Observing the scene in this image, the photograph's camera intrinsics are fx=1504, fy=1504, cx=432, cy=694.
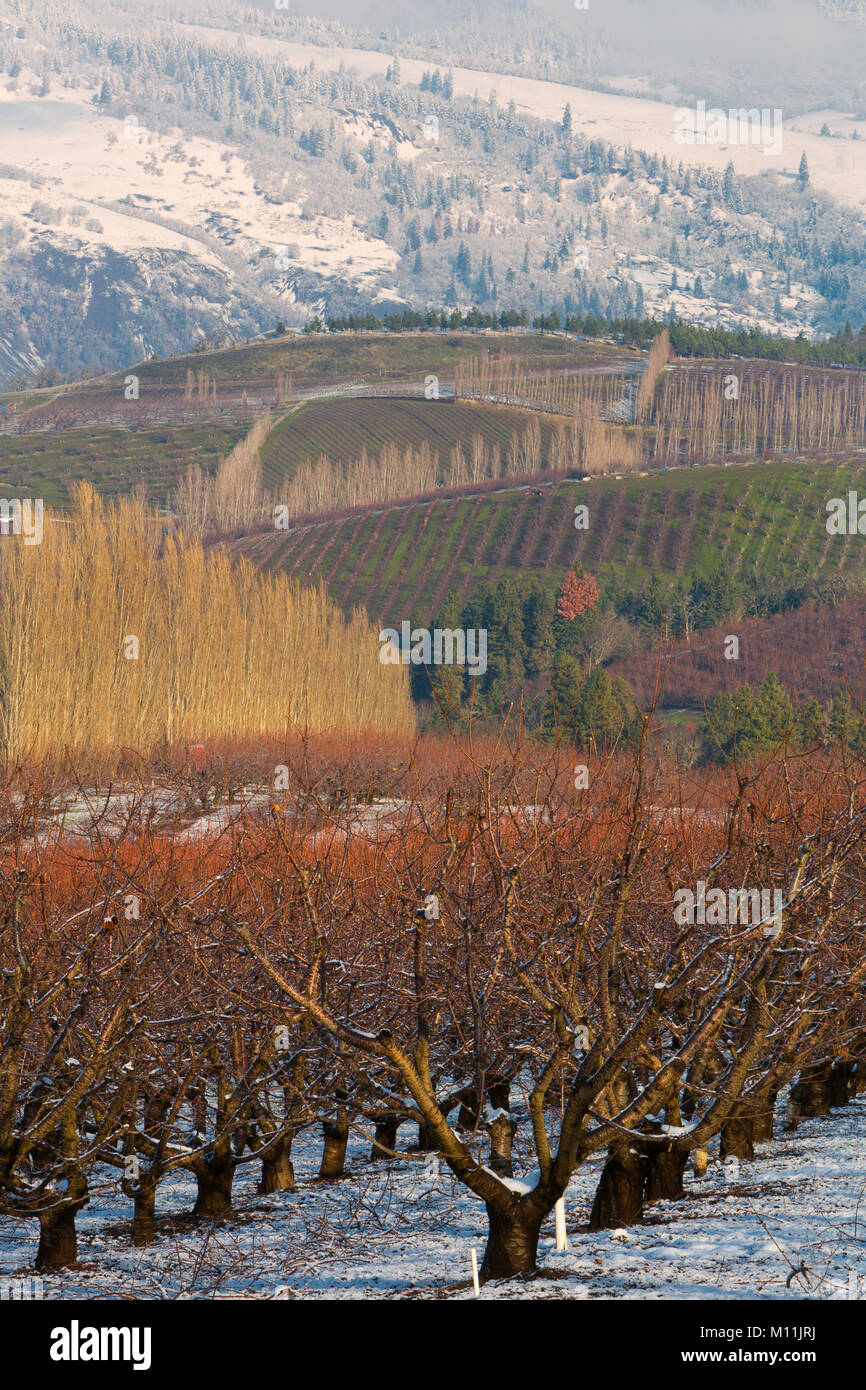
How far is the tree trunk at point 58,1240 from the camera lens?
1290 cm

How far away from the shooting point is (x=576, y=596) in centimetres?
10662

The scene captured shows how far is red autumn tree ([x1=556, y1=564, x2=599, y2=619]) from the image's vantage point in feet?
345

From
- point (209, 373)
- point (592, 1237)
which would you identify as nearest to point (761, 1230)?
point (592, 1237)

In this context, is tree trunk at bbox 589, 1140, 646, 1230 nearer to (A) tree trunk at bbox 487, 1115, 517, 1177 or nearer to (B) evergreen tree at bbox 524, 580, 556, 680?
(A) tree trunk at bbox 487, 1115, 517, 1177

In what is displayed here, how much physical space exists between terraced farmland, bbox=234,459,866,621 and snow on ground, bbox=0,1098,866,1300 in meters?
93.4

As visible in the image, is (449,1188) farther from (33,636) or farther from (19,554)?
(19,554)

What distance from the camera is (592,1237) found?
1220 centimetres

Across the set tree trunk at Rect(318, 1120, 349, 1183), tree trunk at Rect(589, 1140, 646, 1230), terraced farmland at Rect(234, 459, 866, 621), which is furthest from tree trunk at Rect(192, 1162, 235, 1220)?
terraced farmland at Rect(234, 459, 866, 621)

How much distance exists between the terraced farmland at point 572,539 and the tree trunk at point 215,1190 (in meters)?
94.0

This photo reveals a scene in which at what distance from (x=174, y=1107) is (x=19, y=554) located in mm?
48854

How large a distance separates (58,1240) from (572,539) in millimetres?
110422

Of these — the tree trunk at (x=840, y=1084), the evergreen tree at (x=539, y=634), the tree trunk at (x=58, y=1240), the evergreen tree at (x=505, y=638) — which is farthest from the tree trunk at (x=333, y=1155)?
the evergreen tree at (x=539, y=634)

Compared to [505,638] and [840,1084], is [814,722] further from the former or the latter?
[505,638]

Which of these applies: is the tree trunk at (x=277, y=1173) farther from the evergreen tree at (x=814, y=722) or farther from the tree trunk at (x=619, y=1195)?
the evergreen tree at (x=814, y=722)
